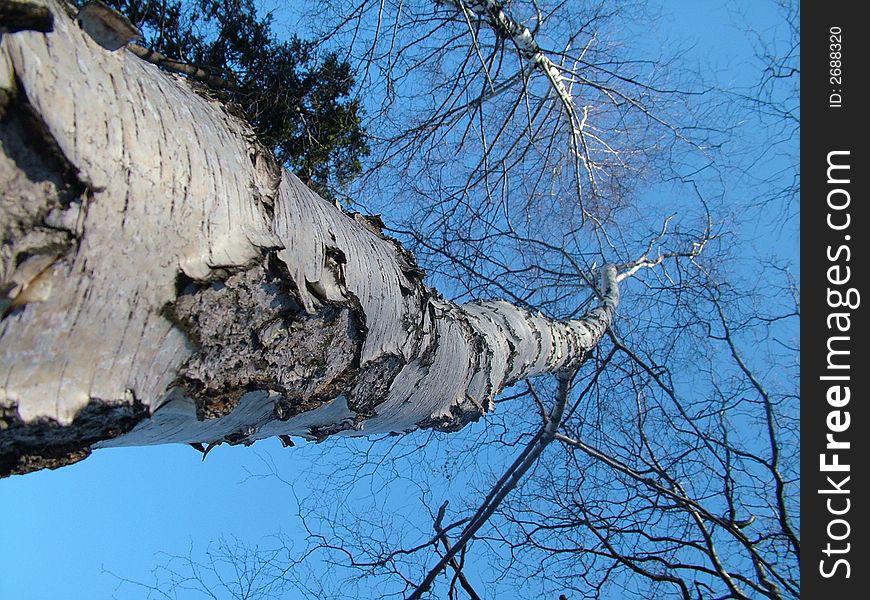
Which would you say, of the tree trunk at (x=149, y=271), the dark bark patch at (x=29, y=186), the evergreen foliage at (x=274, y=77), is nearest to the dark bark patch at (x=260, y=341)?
the tree trunk at (x=149, y=271)

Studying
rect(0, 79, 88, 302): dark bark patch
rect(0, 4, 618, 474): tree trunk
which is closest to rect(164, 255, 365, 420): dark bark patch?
rect(0, 4, 618, 474): tree trunk

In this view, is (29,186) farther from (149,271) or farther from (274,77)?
(274,77)

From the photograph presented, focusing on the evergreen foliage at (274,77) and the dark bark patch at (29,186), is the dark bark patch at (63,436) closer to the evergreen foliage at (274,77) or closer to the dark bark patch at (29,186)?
the dark bark patch at (29,186)

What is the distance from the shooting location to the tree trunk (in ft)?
1.49

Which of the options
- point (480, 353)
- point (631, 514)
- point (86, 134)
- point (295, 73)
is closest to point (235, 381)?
point (86, 134)

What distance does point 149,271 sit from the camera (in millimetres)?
550

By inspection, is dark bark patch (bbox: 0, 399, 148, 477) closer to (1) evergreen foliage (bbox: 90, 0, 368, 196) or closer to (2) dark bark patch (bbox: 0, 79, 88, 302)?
(2) dark bark patch (bbox: 0, 79, 88, 302)

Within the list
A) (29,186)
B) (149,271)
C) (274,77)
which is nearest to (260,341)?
(149,271)

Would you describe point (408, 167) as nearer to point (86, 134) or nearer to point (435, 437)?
point (435, 437)

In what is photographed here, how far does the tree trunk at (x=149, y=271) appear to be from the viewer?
0.46 metres

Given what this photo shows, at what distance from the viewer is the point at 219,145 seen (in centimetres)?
67

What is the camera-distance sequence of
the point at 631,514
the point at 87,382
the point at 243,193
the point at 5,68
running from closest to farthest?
the point at 5,68 → the point at 87,382 → the point at 243,193 → the point at 631,514
